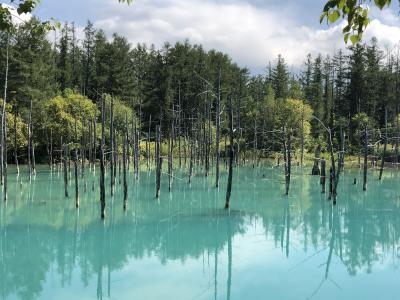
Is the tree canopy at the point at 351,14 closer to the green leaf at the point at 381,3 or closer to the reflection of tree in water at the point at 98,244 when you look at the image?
the green leaf at the point at 381,3

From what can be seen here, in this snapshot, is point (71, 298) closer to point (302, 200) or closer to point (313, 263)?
point (313, 263)

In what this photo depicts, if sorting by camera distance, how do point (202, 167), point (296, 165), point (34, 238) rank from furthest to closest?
1. point (296, 165)
2. point (202, 167)
3. point (34, 238)

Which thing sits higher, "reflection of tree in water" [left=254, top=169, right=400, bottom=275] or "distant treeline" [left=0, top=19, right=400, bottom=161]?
"distant treeline" [left=0, top=19, right=400, bottom=161]

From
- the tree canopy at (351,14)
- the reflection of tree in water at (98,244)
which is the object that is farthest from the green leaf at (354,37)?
the reflection of tree in water at (98,244)

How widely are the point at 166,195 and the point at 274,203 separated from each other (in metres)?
5.78

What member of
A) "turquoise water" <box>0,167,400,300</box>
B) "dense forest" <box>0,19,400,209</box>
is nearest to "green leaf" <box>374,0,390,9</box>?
"turquoise water" <box>0,167,400,300</box>

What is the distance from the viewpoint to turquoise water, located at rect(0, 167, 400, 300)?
35.9ft

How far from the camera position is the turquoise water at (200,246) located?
431 inches

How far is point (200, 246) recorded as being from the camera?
14.9 metres

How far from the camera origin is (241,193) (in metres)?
25.7

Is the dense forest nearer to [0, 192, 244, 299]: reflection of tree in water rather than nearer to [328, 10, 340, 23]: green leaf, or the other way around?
[0, 192, 244, 299]: reflection of tree in water

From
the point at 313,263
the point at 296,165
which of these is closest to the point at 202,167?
the point at 296,165

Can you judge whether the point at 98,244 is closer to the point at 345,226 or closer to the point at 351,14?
the point at 345,226

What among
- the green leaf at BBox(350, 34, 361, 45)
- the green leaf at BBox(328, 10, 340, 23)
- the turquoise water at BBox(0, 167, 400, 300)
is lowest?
the turquoise water at BBox(0, 167, 400, 300)
